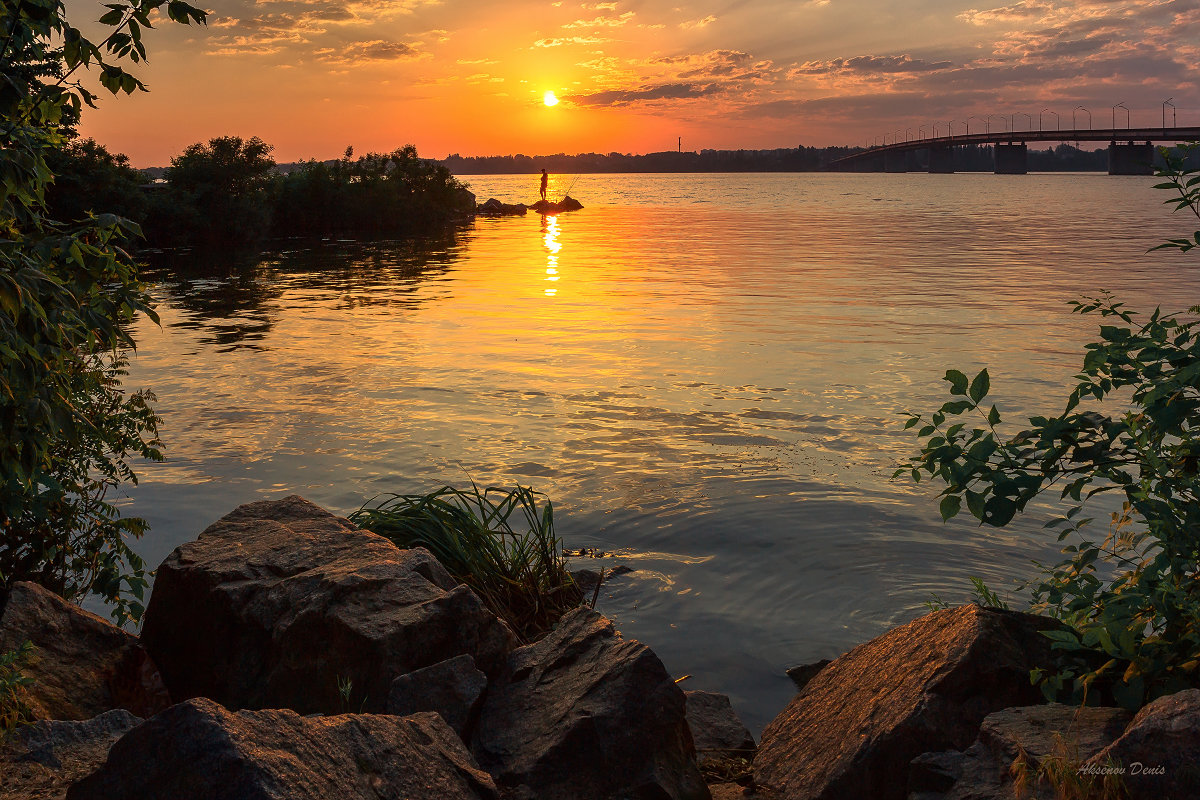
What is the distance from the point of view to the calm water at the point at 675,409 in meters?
8.19

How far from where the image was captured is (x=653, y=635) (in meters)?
7.29

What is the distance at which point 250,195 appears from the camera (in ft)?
175

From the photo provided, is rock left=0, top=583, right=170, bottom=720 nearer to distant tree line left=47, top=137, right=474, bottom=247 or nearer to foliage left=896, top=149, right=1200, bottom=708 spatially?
foliage left=896, top=149, right=1200, bottom=708

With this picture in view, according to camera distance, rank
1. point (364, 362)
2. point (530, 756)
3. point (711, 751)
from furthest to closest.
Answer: point (364, 362) < point (711, 751) < point (530, 756)

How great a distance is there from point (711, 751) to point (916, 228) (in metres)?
53.3

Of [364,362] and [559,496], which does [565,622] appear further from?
[364,362]

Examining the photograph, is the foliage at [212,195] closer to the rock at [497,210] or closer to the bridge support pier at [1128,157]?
the rock at [497,210]

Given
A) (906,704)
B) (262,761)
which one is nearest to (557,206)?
(906,704)

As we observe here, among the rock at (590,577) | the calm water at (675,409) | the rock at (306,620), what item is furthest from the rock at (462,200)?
the rock at (306,620)

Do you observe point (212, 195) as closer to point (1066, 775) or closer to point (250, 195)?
point (250, 195)

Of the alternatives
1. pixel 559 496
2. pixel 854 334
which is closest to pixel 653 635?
pixel 559 496

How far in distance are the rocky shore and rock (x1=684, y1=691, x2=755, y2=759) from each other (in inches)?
0.5

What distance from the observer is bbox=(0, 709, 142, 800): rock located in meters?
3.76

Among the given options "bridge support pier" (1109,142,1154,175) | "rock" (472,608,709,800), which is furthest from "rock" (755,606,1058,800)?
"bridge support pier" (1109,142,1154,175)
